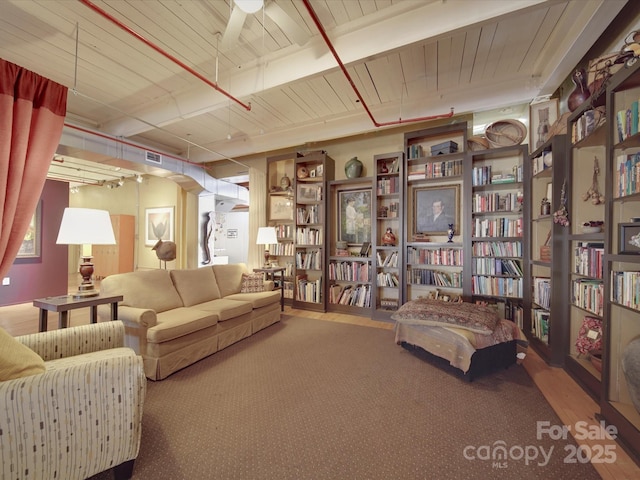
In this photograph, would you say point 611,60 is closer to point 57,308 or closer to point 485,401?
point 485,401

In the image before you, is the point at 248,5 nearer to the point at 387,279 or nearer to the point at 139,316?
the point at 139,316

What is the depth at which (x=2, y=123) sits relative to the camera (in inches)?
81.7

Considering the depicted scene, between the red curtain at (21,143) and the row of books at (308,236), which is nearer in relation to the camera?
the red curtain at (21,143)

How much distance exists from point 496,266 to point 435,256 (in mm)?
743

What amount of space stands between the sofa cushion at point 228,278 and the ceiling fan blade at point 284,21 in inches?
114

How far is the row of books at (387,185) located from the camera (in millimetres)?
3998

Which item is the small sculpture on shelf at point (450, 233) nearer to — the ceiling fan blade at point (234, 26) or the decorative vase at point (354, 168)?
the decorative vase at point (354, 168)

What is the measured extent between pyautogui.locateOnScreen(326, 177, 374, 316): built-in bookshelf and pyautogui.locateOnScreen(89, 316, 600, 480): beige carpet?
63.1 inches

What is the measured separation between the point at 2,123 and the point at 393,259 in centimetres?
432

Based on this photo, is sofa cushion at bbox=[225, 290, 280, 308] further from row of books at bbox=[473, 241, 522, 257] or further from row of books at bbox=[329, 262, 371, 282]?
row of books at bbox=[473, 241, 522, 257]

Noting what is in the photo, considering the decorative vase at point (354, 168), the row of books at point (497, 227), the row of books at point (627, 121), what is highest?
the decorative vase at point (354, 168)

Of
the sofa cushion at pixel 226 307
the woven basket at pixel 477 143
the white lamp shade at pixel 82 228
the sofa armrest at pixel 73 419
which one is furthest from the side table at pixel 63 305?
the woven basket at pixel 477 143

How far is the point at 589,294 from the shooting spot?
218 cm

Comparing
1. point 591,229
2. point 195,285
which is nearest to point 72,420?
point 195,285
